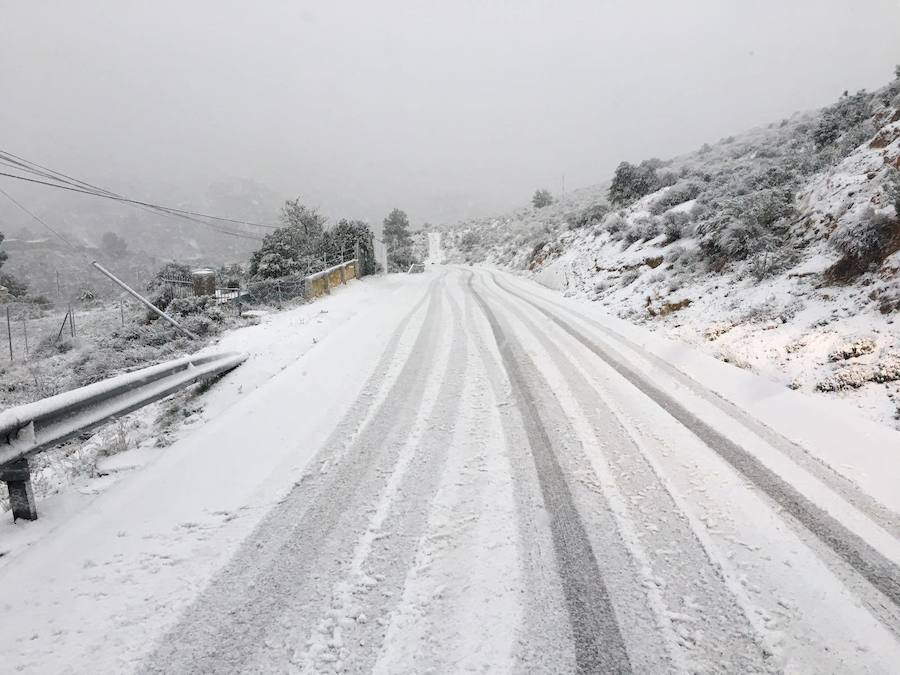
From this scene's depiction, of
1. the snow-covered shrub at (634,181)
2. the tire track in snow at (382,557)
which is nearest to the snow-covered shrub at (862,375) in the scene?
the tire track in snow at (382,557)

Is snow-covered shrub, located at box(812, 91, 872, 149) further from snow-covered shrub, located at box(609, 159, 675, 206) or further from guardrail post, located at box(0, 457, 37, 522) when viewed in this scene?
guardrail post, located at box(0, 457, 37, 522)

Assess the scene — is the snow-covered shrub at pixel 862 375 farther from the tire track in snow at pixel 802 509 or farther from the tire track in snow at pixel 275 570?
the tire track in snow at pixel 275 570

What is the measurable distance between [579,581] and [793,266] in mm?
9453

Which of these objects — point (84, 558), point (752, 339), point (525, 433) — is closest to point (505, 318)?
point (752, 339)

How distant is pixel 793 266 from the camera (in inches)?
338

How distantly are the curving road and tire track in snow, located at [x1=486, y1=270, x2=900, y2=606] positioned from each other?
0.05 feet

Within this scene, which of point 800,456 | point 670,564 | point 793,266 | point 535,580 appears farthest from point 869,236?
point 535,580

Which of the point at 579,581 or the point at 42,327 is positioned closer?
the point at 579,581

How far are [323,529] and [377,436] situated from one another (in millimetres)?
1334

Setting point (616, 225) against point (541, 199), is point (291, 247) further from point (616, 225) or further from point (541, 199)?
point (541, 199)

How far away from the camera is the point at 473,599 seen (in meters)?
2.08

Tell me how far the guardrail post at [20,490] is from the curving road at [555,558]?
1.55 m

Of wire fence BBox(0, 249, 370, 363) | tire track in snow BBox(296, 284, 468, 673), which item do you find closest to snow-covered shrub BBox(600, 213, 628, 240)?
wire fence BBox(0, 249, 370, 363)

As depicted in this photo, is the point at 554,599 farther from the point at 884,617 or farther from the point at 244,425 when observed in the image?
the point at 244,425
